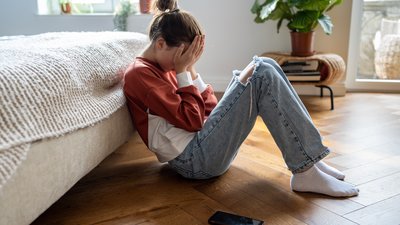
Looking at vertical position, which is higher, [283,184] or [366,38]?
[366,38]

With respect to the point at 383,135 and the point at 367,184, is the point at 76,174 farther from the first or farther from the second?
the point at 383,135

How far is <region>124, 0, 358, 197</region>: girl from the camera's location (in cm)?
110

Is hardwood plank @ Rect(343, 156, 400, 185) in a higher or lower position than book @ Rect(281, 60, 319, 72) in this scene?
lower

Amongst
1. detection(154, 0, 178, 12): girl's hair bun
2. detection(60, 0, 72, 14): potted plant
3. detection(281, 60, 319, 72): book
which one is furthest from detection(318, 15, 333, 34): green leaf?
detection(60, 0, 72, 14): potted plant

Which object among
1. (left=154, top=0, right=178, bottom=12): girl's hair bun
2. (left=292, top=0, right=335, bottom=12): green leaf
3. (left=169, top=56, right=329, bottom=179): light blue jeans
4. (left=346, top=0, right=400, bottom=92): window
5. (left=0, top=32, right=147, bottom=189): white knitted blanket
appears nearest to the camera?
(left=0, top=32, right=147, bottom=189): white knitted blanket

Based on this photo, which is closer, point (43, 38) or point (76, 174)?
point (76, 174)

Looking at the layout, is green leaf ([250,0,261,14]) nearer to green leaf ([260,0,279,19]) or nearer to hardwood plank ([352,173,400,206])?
green leaf ([260,0,279,19])

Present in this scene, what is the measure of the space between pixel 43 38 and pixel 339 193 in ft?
3.32

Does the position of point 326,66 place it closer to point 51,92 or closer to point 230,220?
point 230,220

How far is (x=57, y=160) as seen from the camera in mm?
826

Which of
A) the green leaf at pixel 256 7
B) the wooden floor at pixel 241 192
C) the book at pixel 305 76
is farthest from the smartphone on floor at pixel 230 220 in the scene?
the green leaf at pixel 256 7

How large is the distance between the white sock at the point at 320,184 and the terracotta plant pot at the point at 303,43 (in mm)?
1351

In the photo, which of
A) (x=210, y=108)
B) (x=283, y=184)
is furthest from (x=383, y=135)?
(x=210, y=108)

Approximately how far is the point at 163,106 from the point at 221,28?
5.84 feet
